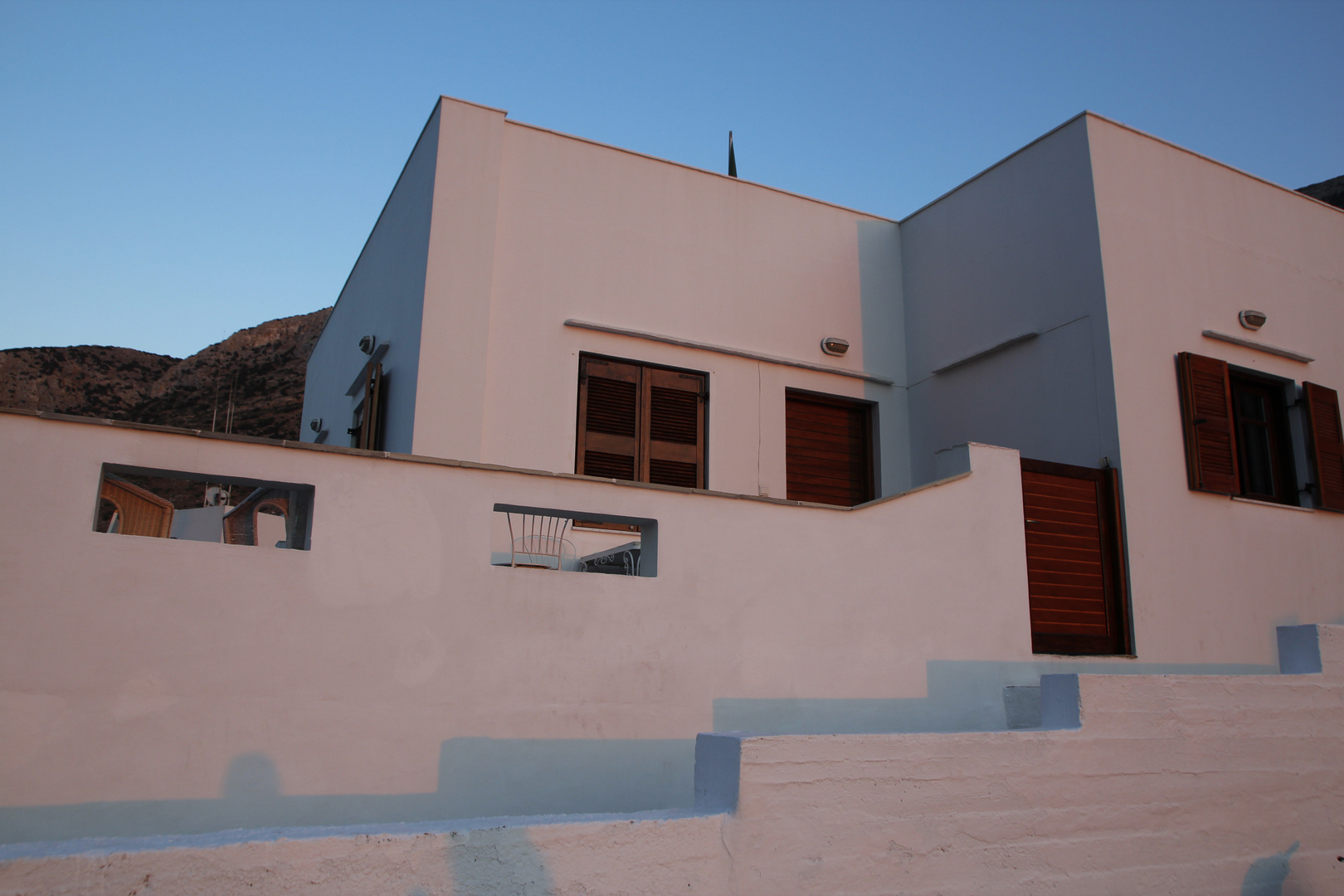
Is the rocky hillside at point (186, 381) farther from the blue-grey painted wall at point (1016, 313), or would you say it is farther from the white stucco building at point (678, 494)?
the blue-grey painted wall at point (1016, 313)

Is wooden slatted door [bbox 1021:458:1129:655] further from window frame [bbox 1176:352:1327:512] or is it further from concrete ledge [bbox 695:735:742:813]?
concrete ledge [bbox 695:735:742:813]

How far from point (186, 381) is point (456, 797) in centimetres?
2711

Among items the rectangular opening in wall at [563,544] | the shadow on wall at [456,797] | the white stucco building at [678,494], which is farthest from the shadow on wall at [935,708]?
the rectangular opening in wall at [563,544]

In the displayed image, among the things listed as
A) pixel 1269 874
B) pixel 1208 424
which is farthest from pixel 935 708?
pixel 1208 424

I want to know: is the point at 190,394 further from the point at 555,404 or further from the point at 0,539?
the point at 0,539

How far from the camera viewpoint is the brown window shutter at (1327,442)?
27.8 ft

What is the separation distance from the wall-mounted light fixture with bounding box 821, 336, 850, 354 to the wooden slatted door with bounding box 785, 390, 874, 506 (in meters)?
0.44

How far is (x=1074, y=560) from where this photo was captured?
7000 millimetres

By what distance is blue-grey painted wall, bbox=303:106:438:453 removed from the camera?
24.7 feet

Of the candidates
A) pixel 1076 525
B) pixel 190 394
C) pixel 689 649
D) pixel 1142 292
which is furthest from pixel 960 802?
pixel 190 394

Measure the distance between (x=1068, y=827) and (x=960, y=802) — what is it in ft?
2.18

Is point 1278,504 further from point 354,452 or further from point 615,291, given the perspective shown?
point 354,452

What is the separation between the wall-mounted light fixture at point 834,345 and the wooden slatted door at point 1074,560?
2.65 meters

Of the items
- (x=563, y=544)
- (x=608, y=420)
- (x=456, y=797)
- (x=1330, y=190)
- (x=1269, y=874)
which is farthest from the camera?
(x=1330, y=190)
